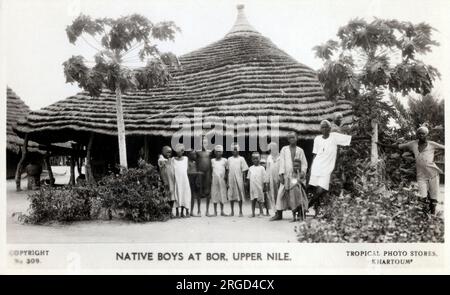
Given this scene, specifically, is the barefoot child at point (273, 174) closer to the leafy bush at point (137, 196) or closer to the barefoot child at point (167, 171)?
the barefoot child at point (167, 171)

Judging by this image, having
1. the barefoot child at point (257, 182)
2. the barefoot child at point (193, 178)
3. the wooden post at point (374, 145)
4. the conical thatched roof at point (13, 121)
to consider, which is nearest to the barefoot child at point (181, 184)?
the barefoot child at point (193, 178)

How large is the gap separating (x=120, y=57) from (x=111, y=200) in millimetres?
2487

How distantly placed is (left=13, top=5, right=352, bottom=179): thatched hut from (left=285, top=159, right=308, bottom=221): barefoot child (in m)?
1.60

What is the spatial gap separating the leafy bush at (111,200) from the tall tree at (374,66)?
3.08 metres

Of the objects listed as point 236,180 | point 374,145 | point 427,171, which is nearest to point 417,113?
point 374,145

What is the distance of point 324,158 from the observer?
268 inches

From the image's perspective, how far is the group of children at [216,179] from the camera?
734cm

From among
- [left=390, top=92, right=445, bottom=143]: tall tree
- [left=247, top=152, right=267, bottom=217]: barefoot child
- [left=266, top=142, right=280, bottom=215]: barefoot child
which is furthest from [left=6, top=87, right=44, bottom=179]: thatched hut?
[left=390, top=92, right=445, bottom=143]: tall tree

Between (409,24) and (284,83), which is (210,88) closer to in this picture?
(284,83)

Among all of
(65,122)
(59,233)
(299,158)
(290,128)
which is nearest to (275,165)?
(299,158)

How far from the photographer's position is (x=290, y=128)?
8.48 meters

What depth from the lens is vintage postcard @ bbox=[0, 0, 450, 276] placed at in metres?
5.94

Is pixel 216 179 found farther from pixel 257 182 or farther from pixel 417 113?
pixel 417 113

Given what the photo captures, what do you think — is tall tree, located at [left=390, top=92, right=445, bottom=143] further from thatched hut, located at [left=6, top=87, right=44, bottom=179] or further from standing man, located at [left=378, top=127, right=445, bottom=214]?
thatched hut, located at [left=6, top=87, right=44, bottom=179]
